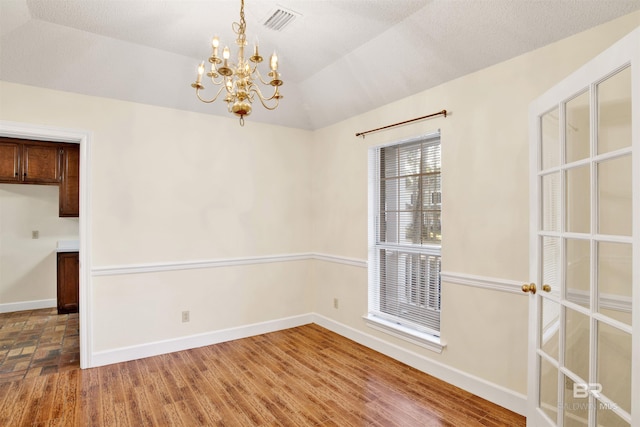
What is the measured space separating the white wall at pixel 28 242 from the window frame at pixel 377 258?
4467 millimetres

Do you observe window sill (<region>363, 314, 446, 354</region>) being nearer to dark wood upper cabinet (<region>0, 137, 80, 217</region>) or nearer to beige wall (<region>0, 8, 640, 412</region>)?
beige wall (<region>0, 8, 640, 412</region>)

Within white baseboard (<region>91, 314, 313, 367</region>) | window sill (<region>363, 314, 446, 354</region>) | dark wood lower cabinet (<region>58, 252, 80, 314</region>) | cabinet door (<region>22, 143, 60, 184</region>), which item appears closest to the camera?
window sill (<region>363, 314, 446, 354</region>)

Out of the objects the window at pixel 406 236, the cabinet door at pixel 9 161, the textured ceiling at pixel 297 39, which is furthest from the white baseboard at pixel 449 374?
the cabinet door at pixel 9 161

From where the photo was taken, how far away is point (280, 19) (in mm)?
2490

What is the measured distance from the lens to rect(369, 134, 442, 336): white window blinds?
310cm

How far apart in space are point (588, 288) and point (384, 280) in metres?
2.18

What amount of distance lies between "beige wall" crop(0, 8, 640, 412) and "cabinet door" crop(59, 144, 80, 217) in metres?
1.02

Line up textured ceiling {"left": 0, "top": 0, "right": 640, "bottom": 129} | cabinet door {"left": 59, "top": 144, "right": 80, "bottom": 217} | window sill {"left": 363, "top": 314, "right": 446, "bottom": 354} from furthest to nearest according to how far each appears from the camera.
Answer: cabinet door {"left": 59, "top": 144, "right": 80, "bottom": 217} → window sill {"left": 363, "top": 314, "right": 446, "bottom": 354} → textured ceiling {"left": 0, "top": 0, "right": 640, "bottom": 129}

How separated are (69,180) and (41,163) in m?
0.30

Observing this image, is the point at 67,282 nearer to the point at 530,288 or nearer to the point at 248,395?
the point at 248,395

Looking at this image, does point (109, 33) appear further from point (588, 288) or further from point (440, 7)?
point (588, 288)

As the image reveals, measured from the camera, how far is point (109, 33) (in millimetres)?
2654

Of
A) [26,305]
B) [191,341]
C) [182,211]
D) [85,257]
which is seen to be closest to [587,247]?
[182,211]

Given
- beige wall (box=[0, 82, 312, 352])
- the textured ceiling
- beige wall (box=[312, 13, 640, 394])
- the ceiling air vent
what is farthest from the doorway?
beige wall (box=[312, 13, 640, 394])
